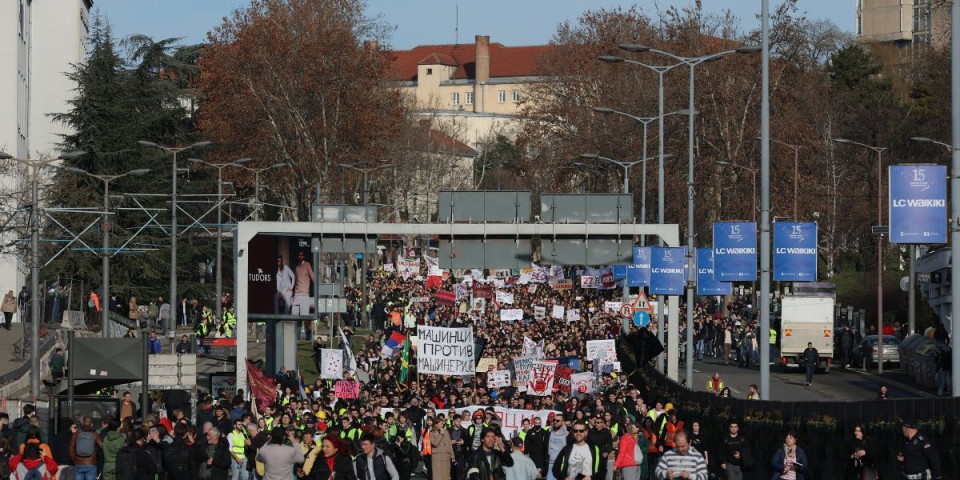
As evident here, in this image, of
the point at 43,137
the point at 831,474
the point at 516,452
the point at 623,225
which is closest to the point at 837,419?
the point at 831,474

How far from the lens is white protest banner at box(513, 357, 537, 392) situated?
36847mm

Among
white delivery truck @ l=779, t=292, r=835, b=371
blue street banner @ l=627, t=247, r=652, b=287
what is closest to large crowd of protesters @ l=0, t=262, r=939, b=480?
blue street banner @ l=627, t=247, r=652, b=287

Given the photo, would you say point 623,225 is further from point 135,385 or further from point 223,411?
point 223,411

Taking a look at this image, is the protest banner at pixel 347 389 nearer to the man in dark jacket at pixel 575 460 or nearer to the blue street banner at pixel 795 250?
the blue street banner at pixel 795 250

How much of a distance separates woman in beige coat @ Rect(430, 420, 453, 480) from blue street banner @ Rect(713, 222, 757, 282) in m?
8.43

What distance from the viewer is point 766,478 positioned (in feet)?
74.7

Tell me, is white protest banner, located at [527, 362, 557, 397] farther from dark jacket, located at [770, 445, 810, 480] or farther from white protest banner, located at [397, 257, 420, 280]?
white protest banner, located at [397, 257, 420, 280]

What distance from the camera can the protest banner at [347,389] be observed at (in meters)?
36.5

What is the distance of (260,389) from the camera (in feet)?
109

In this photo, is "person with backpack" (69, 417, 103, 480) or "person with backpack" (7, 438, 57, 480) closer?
"person with backpack" (7, 438, 57, 480)

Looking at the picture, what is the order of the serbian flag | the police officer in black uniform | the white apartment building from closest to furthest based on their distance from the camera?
the police officer in black uniform < the serbian flag < the white apartment building

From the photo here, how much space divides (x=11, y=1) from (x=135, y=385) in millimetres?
33507

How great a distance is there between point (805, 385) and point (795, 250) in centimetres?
1557

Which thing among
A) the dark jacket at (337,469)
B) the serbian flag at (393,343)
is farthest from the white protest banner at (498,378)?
the dark jacket at (337,469)
